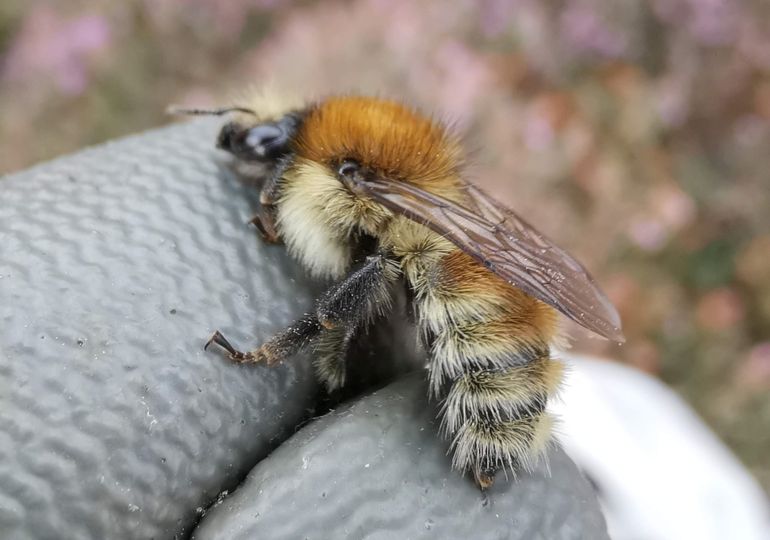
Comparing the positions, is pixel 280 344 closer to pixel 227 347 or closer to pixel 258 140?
pixel 227 347

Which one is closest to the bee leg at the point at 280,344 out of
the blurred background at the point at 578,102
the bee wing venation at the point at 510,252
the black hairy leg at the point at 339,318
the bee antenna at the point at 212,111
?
the black hairy leg at the point at 339,318

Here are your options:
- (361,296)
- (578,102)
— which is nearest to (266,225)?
(361,296)

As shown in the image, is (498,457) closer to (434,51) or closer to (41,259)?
(41,259)

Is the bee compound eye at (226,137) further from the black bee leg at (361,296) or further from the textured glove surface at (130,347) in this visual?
the black bee leg at (361,296)

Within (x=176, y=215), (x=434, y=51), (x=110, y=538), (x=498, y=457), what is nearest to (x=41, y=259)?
(x=176, y=215)

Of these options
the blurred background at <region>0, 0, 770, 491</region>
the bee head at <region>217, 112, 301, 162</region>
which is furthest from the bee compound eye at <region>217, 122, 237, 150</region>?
the blurred background at <region>0, 0, 770, 491</region>

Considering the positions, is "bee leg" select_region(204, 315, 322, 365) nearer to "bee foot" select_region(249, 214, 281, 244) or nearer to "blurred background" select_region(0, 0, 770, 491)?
"bee foot" select_region(249, 214, 281, 244)
